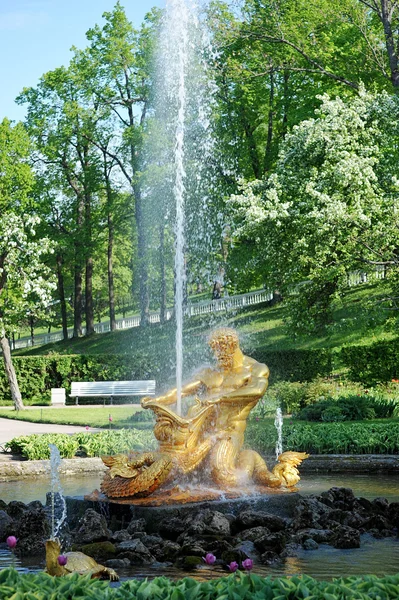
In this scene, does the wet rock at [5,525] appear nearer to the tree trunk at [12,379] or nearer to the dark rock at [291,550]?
the dark rock at [291,550]

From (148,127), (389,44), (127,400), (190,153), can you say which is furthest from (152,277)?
(389,44)

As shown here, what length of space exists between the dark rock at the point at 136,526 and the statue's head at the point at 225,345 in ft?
6.53

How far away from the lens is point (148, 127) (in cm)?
3931

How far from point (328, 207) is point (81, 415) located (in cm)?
822

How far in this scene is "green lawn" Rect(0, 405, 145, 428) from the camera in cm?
2053

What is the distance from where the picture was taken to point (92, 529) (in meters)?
8.68

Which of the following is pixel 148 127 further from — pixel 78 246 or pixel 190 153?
pixel 78 246

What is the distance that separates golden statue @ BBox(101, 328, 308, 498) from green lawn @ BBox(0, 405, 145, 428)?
33.4 feet

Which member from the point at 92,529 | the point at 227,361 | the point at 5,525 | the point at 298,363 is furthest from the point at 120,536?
the point at 298,363

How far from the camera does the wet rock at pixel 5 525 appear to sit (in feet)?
29.8

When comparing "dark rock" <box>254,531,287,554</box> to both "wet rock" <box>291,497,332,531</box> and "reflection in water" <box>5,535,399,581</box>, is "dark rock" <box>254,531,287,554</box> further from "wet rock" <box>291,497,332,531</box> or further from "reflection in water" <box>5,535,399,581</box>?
"wet rock" <box>291,497,332,531</box>

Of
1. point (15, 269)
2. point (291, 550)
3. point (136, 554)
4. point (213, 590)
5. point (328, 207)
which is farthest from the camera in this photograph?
point (15, 269)

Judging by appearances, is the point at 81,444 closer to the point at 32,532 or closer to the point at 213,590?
the point at 32,532

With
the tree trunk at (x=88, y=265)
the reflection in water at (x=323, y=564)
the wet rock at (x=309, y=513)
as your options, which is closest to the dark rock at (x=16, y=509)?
the reflection in water at (x=323, y=564)
